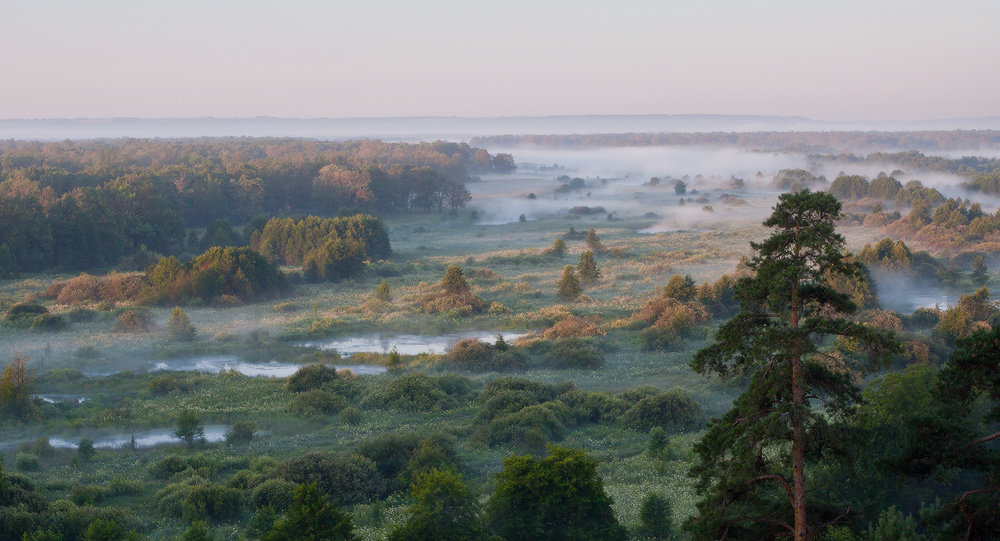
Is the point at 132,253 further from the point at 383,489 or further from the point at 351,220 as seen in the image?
the point at 383,489

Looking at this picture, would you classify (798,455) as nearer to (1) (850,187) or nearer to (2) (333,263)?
(2) (333,263)

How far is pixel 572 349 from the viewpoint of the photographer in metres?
32.8

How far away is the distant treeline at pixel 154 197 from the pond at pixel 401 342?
102 ft

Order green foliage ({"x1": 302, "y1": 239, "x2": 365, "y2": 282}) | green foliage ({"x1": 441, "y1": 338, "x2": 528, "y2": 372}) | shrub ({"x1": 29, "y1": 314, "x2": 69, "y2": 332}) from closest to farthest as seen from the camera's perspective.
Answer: green foliage ({"x1": 441, "y1": 338, "x2": 528, "y2": 372}) → shrub ({"x1": 29, "y1": 314, "x2": 69, "y2": 332}) → green foliage ({"x1": 302, "y1": 239, "x2": 365, "y2": 282})

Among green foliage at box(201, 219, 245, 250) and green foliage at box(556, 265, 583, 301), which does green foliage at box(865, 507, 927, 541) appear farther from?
green foliage at box(201, 219, 245, 250)

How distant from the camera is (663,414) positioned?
79.9ft

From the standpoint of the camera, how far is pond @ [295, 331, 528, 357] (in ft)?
119

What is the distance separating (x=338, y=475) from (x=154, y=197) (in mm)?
56812

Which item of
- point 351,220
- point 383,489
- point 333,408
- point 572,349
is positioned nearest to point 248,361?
point 333,408

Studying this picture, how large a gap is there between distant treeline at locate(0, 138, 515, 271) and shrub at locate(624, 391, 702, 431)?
159 feet

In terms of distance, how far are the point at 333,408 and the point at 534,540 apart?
1386 cm

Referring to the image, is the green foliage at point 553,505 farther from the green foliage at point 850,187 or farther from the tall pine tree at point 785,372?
the green foliage at point 850,187

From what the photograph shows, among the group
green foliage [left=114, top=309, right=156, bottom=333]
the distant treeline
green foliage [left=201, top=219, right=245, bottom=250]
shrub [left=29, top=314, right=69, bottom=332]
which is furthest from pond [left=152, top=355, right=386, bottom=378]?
green foliage [left=201, top=219, right=245, bottom=250]

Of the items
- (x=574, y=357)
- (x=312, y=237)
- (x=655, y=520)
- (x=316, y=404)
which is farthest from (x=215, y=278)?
(x=655, y=520)
